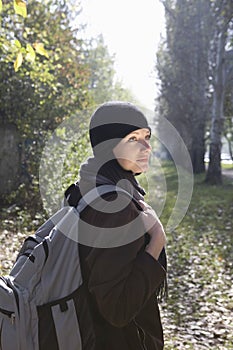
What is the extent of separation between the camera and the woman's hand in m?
1.77

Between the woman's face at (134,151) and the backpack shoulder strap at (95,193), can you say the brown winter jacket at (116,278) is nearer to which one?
the backpack shoulder strap at (95,193)

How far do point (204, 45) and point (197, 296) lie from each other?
17078 millimetres

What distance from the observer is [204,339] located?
498cm

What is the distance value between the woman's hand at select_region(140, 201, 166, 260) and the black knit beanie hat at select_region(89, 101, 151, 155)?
304 mm

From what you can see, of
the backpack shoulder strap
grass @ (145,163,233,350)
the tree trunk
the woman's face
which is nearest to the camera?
the backpack shoulder strap

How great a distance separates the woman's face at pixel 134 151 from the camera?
1874mm

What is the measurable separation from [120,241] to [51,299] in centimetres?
37

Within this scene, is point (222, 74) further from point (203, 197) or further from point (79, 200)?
point (79, 200)

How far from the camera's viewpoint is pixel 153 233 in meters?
1.81

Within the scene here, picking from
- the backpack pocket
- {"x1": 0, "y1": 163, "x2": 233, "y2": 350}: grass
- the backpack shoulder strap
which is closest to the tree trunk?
{"x1": 0, "y1": 163, "x2": 233, "y2": 350}: grass

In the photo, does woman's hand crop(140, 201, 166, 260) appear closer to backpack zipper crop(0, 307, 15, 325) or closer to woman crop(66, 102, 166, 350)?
woman crop(66, 102, 166, 350)

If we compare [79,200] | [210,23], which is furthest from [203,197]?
[79,200]

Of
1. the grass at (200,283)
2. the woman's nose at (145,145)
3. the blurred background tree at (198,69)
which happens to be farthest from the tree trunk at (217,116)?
the woman's nose at (145,145)

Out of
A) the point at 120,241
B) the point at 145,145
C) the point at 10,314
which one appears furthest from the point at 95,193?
the point at 10,314
